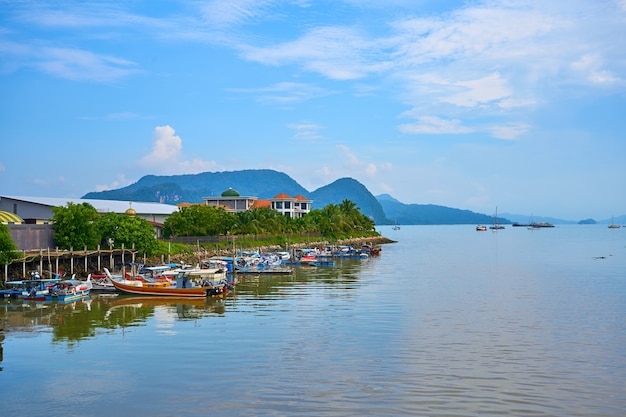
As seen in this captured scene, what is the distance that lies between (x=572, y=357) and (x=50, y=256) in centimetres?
4242

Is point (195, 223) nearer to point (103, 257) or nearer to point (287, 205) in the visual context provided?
point (103, 257)

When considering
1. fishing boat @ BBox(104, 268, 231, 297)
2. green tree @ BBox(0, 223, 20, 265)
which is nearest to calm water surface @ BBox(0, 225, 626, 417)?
fishing boat @ BBox(104, 268, 231, 297)

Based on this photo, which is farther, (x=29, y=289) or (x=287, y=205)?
(x=287, y=205)

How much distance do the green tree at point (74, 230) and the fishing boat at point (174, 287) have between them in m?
13.2

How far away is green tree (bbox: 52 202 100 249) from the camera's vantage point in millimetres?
59750

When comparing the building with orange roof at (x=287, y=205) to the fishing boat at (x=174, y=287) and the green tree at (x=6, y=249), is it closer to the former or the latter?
the fishing boat at (x=174, y=287)

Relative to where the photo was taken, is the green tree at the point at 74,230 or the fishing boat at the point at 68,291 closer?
the fishing boat at the point at 68,291

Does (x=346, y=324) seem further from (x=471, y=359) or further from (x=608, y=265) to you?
(x=608, y=265)

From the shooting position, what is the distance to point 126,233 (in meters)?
64.4

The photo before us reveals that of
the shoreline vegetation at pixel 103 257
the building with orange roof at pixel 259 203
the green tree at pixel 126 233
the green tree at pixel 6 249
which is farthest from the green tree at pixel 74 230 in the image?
the building with orange roof at pixel 259 203

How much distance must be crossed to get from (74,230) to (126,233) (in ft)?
17.8

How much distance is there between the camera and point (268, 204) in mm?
146625

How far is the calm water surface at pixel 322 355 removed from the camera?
20.4m

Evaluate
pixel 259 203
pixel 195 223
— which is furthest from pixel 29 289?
pixel 259 203
